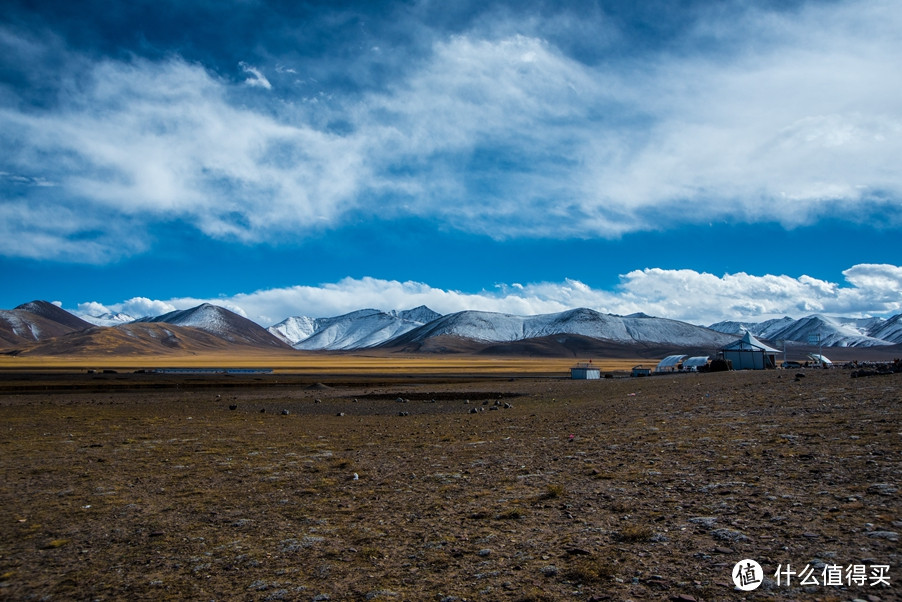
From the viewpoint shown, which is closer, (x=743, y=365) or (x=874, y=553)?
(x=874, y=553)

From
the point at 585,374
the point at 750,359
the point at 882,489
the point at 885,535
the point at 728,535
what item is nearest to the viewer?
the point at 885,535

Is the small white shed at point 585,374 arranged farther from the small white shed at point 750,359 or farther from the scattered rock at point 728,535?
the scattered rock at point 728,535

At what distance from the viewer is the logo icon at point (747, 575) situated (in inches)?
216

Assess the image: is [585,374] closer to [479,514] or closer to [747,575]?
[479,514]

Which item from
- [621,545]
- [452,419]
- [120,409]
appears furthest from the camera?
[120,409]

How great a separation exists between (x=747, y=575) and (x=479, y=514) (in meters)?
4.03

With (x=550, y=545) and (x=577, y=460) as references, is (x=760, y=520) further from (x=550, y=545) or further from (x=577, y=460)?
(x=577, y=460)

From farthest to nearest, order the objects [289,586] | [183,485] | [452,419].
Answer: [452,419], [183,485], [289,586]

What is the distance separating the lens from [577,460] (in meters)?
12.5

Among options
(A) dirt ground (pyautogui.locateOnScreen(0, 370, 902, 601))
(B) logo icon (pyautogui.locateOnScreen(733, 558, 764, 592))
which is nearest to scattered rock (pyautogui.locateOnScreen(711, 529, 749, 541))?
(A) dirt ground (pyautogui.locateOnScreen(0, 370, 902, 601))

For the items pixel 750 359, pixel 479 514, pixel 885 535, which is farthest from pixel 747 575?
pixel 750 359

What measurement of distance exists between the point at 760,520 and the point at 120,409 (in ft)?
119

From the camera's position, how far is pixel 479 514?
8.75 meters

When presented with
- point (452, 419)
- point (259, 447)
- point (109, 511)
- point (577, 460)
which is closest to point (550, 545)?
point (577, 460)
